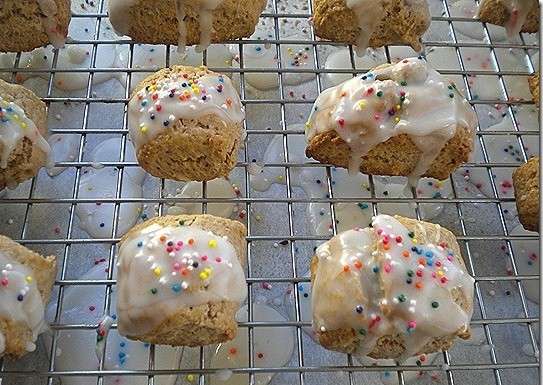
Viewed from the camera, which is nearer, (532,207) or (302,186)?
(532,207)

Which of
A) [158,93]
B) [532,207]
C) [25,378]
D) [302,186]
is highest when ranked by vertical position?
[158,93]

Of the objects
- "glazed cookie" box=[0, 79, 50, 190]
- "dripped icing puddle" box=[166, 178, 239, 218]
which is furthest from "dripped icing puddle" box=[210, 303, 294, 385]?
"glazed cookie" box=[0, 79, 50, 190]

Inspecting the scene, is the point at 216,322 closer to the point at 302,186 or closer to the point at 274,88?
the point at 302,186

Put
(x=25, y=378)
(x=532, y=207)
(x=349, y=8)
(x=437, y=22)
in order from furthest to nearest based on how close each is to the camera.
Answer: (x=437, y=22) < (x=349, y=8) < (x=532, y=207) < (x=25, y=378)

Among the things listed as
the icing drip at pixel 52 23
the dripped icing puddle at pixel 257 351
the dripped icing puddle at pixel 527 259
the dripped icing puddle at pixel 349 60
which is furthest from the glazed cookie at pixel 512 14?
the icing drip at pixel 52 23

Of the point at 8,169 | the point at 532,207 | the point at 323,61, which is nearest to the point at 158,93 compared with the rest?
the point at 8,169

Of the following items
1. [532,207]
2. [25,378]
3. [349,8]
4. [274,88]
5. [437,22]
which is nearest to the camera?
[25,378]
